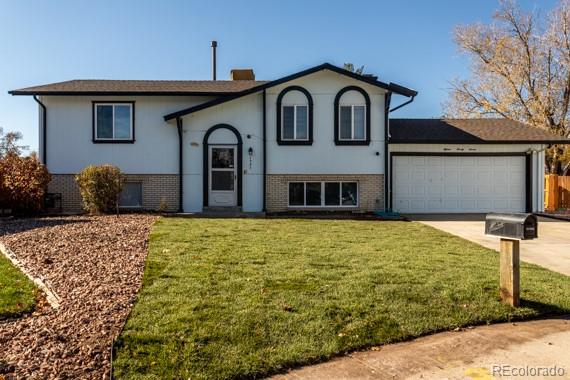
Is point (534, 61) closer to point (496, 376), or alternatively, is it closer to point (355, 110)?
point (355, 110)

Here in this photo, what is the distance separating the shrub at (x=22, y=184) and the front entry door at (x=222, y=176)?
5.56 m

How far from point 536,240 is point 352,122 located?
7635 millimetres

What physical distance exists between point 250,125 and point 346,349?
42.7 ft

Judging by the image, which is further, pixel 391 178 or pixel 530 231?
pixel 391 178

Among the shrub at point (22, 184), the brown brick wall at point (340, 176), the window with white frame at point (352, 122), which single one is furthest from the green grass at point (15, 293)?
the window with white frame at point (352, 122)

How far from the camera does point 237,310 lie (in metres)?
4.88

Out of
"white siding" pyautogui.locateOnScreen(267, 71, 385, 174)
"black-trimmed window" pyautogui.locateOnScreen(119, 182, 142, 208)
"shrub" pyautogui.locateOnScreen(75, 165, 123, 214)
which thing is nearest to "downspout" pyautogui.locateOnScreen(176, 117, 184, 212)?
"black-trimmed window" pyautogui.locateOnScreen(119, 182, 142, 208)

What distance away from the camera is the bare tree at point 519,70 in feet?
92.5

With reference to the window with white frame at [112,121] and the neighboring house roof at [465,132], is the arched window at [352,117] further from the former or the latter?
the window with white frame at [112,121]

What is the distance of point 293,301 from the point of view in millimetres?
5207

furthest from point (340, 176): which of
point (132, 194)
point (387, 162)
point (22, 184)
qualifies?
point (22, 184)

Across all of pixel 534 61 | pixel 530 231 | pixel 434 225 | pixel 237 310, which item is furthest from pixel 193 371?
pixel 534 61

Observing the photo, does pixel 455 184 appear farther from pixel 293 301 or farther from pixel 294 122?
pixel 293 301

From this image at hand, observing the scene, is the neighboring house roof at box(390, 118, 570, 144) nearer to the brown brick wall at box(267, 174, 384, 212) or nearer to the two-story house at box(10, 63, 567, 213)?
the two-story house at box(10, 63, 567, 213)
